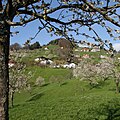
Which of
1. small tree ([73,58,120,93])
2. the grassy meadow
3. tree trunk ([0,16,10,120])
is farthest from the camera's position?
small tree ([73,58,120,93])

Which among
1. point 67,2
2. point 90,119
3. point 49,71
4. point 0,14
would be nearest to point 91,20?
point 67,2

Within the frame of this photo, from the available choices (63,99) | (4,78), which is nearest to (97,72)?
(63,99)

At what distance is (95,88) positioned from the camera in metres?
63.2

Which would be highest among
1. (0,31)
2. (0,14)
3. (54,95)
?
(0,14)

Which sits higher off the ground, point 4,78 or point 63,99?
point 4,78

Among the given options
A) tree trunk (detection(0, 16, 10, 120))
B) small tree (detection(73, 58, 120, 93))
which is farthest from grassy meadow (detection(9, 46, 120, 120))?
small tree (detection(73, 58, 120, 93))

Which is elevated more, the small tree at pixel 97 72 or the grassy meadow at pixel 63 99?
the small tree at pixel 97 72

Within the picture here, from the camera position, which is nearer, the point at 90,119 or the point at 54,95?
the point at 90,119

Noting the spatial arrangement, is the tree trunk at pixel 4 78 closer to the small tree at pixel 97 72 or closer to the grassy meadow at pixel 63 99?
the grassy meadow at pixel 63 99

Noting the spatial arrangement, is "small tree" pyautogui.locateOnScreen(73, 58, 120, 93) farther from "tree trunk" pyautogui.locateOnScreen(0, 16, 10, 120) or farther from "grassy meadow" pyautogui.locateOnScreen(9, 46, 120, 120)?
"tree trunk" pyautogui.locateOnScreen(0, 16, 10, 120)

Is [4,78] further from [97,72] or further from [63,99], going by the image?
[97,72]

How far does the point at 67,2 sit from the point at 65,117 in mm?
7540

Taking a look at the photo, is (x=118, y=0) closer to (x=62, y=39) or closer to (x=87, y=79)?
(x=62, y=39)

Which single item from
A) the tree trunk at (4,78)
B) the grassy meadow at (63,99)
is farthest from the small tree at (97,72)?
the tree trunk at (4,78)
